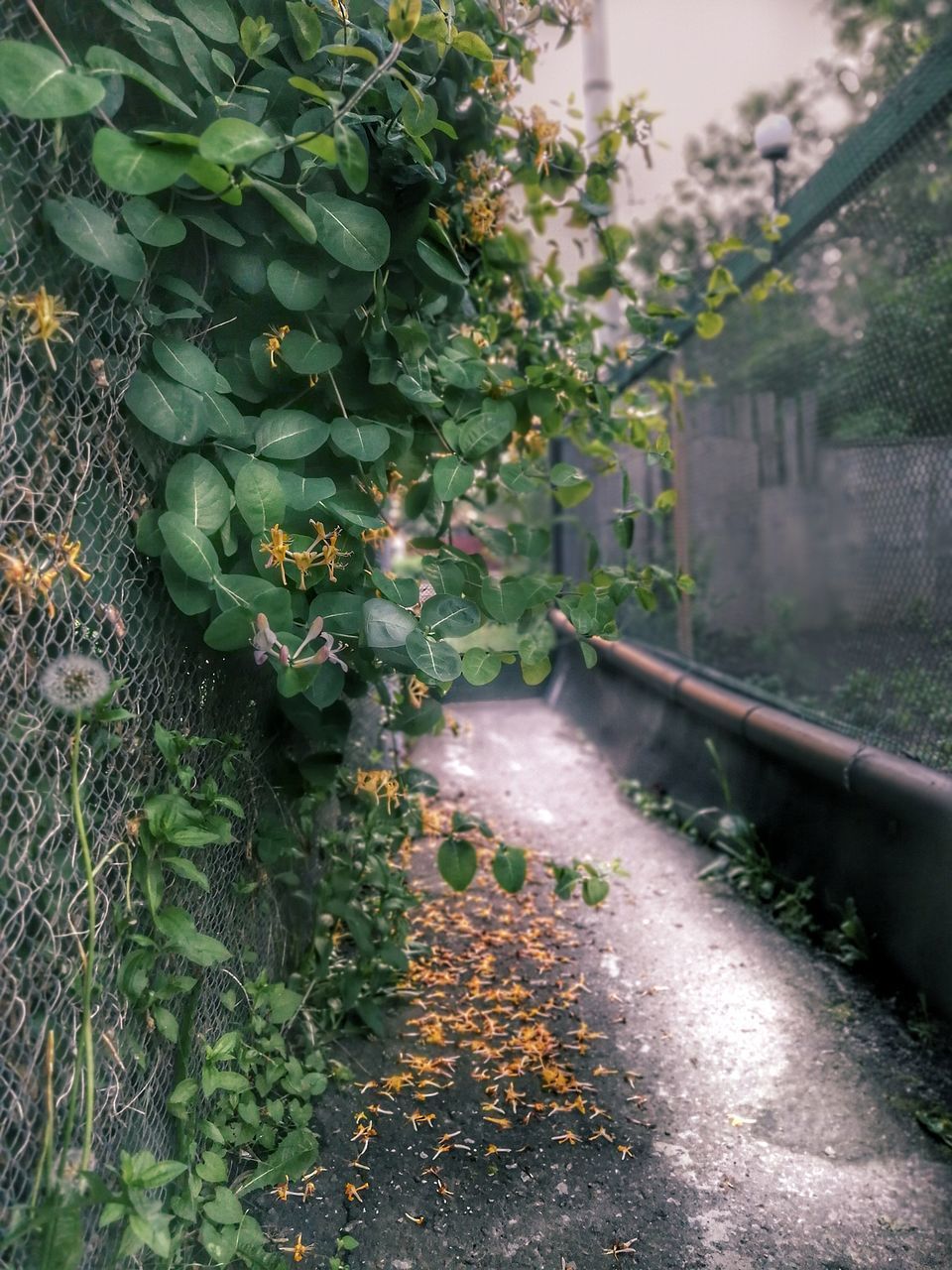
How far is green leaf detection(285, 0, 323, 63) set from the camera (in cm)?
146

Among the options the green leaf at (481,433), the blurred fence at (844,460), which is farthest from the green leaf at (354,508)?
the blurred fence at (844,460)

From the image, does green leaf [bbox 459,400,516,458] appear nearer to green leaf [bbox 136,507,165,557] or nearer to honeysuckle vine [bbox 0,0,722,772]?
honeysuckle vine [bbox 0,0,722,772]

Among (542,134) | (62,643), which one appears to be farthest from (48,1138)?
(542,134)

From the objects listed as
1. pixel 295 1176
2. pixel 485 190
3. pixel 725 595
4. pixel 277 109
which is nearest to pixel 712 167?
pixel 725 595

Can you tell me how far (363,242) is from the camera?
1.52 meters

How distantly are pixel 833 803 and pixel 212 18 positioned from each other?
2.53m

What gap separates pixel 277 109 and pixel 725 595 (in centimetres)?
339

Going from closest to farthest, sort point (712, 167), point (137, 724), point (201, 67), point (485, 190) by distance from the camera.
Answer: point (201, 67) → point (137, 724) → point (485, 190) → point (712, 167)

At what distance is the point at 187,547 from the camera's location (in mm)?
1414

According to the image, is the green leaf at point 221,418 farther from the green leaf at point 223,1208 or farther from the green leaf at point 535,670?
the green leaf at point 223,1208

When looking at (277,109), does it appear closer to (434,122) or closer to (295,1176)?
(434,122)

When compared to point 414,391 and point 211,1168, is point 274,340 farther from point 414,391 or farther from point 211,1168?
point 211,1168

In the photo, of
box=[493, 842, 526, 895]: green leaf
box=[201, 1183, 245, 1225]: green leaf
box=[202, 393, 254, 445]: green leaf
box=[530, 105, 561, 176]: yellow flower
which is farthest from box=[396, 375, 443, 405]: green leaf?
box=[201, 1183, 245, 1225]: green leaf

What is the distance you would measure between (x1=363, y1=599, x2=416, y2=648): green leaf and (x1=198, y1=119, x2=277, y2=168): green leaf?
2.19ft
